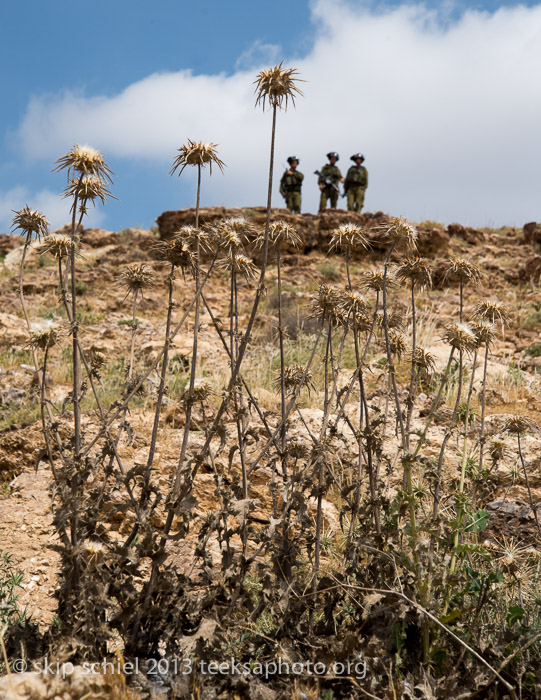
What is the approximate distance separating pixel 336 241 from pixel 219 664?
201cm

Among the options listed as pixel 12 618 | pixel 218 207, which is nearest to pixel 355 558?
pixel 12 618

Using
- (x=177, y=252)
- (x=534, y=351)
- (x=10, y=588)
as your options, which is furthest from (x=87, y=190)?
(x=534, y=351)

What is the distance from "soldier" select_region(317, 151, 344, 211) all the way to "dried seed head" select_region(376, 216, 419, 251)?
1905cm

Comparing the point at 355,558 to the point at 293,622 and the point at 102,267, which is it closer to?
the point at 293,622

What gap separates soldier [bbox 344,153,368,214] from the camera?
21.2 metres

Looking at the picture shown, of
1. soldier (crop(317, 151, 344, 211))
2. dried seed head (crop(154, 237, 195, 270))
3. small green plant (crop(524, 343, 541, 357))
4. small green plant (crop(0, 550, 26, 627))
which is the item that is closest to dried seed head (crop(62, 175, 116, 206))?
dried seed head (crop(154, 237, 195, 270))

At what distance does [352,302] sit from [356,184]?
19.3 m

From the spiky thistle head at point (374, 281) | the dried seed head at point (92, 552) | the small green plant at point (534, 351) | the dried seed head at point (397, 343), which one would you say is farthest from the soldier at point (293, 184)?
the dried seed head at point (92, 552)

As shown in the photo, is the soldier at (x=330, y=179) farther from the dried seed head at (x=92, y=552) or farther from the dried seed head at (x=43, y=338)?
the dried seed head at (x=92, y=552)

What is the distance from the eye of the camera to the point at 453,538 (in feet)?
8.46

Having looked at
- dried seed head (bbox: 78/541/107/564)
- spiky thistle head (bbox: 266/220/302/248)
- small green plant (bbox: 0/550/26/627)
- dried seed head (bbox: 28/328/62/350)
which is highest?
spiky thistle head (bbox: 266/220/302/248)

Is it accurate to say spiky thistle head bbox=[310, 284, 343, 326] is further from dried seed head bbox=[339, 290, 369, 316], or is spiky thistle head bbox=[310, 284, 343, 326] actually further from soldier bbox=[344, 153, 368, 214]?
soldier bbox=[344, 153, 368, 214]

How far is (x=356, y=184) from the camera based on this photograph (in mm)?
21203

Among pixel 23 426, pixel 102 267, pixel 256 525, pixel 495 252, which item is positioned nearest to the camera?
pixel 256 525
